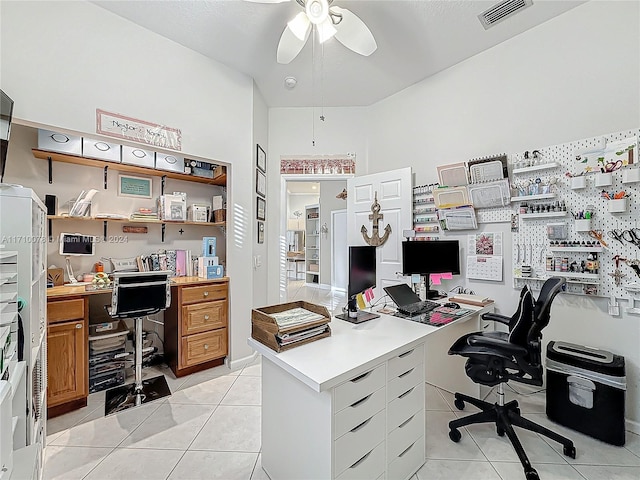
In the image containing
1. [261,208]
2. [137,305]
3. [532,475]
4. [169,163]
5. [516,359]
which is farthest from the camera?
[261,208]

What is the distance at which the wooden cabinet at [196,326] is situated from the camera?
2699 mm

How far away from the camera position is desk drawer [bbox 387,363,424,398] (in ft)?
4.88

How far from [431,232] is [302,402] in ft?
7.65

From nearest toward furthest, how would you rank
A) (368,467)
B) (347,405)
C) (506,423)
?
(347,405)
(368,467)
(506,423)

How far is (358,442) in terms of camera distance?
1.30m

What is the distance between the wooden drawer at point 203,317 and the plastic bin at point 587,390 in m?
2.83

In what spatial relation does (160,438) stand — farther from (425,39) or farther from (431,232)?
(425,39)

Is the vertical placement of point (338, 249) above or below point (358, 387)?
above

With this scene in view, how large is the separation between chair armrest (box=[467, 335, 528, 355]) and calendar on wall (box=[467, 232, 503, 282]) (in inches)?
40.6

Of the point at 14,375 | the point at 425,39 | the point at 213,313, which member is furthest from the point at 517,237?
the point at 14,375

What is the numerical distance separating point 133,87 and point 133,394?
2577mm

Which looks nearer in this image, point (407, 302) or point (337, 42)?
point (407, 302)

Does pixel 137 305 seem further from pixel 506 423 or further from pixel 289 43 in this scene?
pixel 506 423

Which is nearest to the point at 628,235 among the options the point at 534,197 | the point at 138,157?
the point at 534,197
